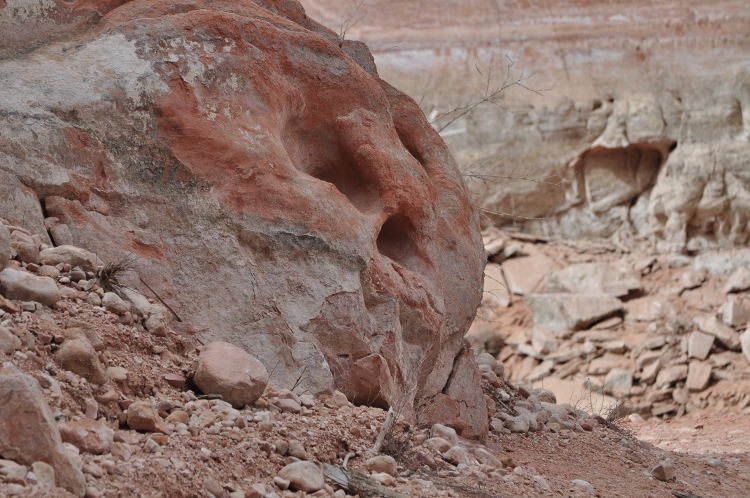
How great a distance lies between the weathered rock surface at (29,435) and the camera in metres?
1.99

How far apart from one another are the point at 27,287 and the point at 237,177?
3.57ft

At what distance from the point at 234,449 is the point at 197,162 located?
144cm

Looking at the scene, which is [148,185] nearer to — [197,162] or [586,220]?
[197,162]

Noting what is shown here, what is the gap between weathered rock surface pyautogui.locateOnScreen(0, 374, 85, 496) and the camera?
6.53 ft

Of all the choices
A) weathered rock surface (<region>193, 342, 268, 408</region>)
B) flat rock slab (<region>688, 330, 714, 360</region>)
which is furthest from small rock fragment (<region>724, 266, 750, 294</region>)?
weathered rock surface (<region>193, 342, 268, 408</region>)

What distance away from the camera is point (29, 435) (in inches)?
79.0

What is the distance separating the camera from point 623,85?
1275 cm

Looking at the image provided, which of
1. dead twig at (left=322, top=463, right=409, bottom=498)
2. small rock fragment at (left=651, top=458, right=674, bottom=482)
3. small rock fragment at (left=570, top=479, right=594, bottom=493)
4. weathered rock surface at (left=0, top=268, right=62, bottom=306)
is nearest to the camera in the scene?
dead twig at (left=322, top=463, right=409, bottom=498)

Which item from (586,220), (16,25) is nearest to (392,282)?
(16,25)

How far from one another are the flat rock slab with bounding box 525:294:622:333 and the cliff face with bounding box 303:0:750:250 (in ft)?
4.58

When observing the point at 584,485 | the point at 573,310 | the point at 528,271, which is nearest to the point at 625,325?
the point at 573,310

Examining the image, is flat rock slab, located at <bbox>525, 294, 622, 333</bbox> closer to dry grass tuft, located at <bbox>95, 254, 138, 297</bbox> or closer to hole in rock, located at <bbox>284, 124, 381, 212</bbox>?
hole in rock, located at <bbox>284, 124, 381, 212</bbox>

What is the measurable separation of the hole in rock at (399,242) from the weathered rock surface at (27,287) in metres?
1.86

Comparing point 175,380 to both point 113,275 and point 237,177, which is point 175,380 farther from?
point 237,177
